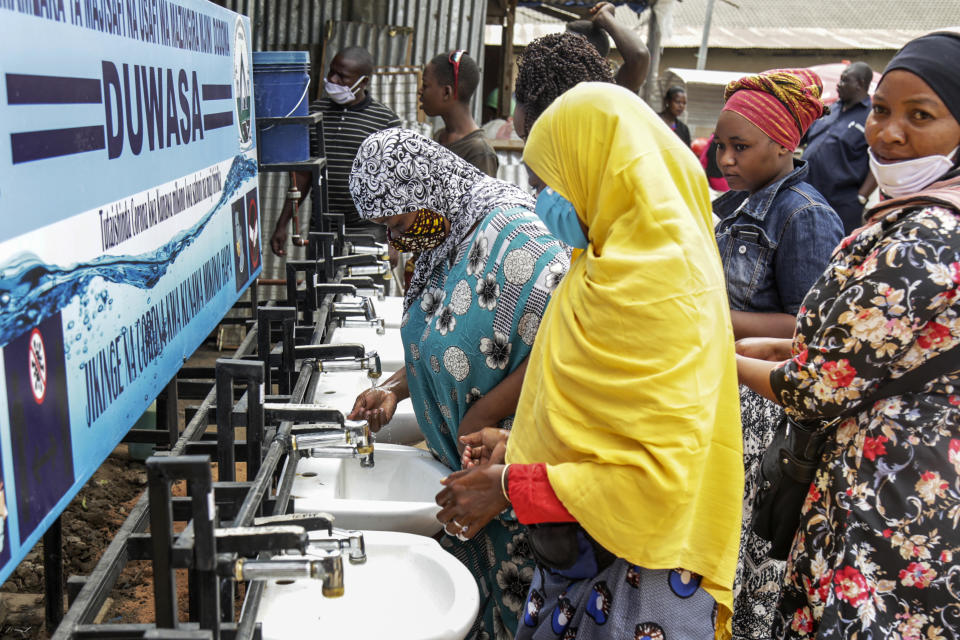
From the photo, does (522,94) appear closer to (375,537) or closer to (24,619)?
(375,537)

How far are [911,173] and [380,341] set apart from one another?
2.47 m

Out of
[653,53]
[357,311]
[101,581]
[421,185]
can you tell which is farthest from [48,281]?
[653,53]

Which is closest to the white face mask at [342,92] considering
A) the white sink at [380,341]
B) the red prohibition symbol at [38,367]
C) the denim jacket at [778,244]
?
the white sink at [380,341]

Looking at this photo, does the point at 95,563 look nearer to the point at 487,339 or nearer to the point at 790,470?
the point at 487,339

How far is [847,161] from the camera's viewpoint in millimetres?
5973

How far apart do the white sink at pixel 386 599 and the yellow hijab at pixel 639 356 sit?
0.49 metres

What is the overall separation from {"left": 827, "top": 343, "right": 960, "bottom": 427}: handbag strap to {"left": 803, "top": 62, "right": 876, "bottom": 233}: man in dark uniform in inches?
190

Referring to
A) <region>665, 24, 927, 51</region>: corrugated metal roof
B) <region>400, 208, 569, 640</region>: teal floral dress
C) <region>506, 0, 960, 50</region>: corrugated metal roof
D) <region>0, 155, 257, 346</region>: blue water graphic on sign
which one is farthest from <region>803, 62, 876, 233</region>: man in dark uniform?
<region>665, 24, 927, 51</region>: corrugated metal roof

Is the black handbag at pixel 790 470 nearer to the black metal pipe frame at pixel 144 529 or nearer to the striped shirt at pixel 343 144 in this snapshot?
the black metal pipe frame at pixel 144 529

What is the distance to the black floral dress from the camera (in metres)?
1.42

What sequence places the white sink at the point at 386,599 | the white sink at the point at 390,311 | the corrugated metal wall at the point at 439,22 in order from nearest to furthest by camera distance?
the white sink at the point at 386,599
the white sink at the point at 390,311
the corrugated metal wall at the point at 439,22

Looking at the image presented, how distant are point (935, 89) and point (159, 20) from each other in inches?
62.6

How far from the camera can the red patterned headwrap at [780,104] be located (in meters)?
2.31

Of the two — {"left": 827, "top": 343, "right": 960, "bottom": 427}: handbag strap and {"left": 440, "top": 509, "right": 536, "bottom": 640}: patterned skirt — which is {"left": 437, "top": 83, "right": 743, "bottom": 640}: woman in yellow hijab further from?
{"left": 440, "top": 509, "right": 536, "bottom": 640}: patterned skirt
